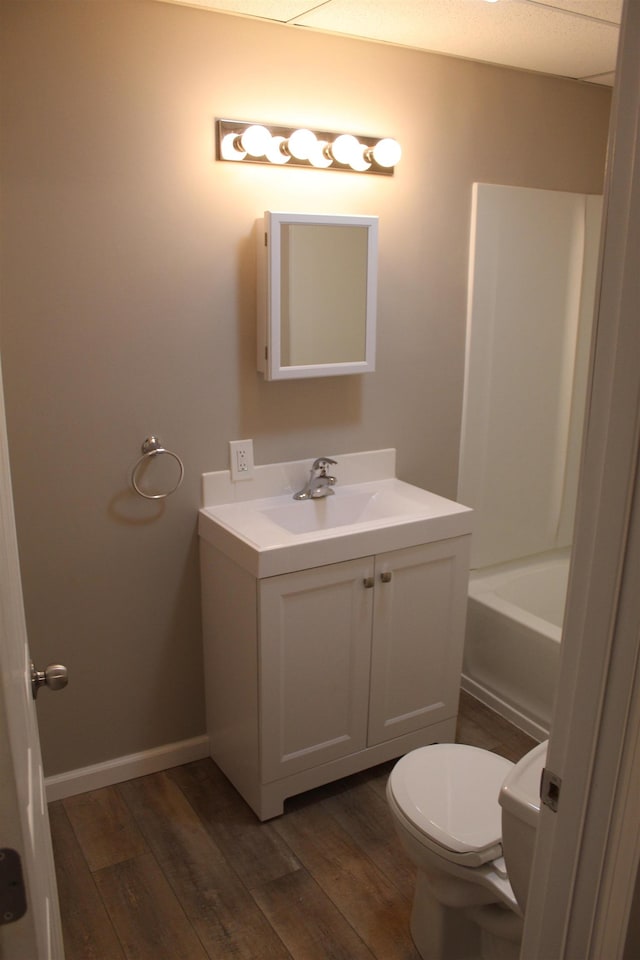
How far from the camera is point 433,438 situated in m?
2.95

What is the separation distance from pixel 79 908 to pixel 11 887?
1.50 metres

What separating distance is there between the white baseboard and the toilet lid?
915mm

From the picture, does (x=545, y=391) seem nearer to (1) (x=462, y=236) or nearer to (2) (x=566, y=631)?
(1) (x=462, y=236)

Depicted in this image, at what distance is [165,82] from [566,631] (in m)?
1.88

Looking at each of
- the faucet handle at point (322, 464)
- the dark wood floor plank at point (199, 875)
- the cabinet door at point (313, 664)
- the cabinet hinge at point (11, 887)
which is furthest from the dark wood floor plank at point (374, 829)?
the cabinet hinge at point (11, 887)

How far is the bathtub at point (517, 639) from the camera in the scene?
279 cm

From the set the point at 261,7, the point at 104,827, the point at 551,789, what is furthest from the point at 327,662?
the point at 261,7

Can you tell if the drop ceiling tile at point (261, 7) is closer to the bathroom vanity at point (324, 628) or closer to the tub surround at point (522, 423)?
the tub surround at point (522, 423)

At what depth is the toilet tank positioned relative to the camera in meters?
1.39

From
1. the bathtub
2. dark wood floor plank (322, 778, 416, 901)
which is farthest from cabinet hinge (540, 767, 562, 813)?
the bathtub

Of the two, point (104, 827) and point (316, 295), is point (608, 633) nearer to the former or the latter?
point (316, 295)

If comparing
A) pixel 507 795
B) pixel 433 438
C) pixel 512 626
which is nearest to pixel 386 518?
pixel 433 438

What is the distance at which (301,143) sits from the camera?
2336mm

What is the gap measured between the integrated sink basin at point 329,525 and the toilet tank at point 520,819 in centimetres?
91
